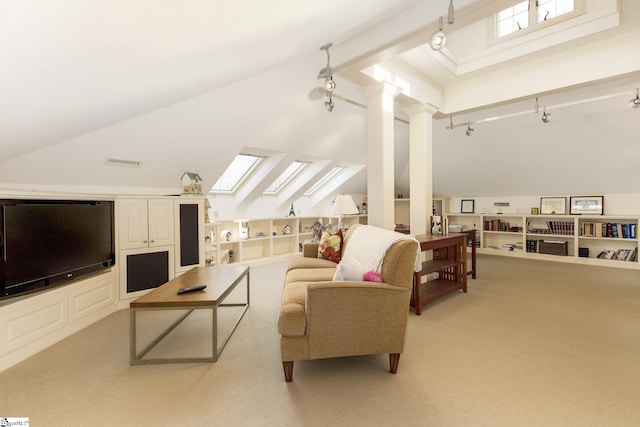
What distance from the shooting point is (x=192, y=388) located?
1.82 metres

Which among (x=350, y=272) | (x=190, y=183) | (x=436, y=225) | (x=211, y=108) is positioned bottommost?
(x=350, y=272)

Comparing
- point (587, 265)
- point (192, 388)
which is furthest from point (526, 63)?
point (192, 388)

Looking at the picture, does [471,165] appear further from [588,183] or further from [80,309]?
[80,309]

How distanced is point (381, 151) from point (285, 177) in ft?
10.9

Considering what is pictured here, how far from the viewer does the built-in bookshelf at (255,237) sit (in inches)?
196

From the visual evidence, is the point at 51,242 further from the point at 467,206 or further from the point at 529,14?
the point at 467,206

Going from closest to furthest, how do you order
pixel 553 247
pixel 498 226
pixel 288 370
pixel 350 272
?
pixel 288 370
pixel 350 272
pixel 553 247
pixel 498 226

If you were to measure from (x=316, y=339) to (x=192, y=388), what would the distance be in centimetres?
82

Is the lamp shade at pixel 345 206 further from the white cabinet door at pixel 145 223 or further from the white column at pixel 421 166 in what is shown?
the white cabinet door at pixel 145 223

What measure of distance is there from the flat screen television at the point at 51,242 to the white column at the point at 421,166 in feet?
12.0

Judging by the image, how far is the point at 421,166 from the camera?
3.92m

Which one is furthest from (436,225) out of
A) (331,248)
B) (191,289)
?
(191,289)

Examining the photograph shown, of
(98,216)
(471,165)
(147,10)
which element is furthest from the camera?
(471,165)

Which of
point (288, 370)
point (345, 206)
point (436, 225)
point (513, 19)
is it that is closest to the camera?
point (288, 370)
